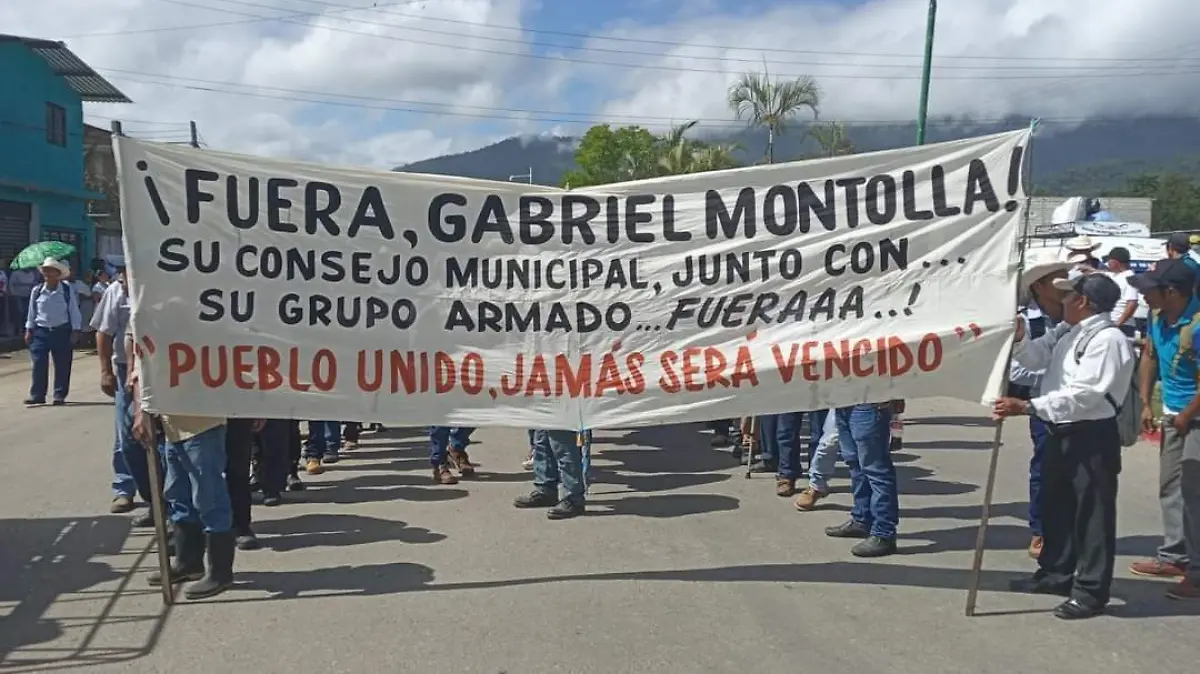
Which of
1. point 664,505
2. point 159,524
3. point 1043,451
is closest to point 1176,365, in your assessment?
point 1043,451

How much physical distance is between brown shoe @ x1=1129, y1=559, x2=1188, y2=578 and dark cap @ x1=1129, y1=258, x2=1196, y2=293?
1.61 m

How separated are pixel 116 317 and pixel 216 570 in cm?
259

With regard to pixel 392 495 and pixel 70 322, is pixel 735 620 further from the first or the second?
pixel 70 322

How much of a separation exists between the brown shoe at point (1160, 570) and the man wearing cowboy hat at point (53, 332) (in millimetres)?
12244

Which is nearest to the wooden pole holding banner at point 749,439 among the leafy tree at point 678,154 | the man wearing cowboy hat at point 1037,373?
the man wearing cowboy hat at point 1037,373

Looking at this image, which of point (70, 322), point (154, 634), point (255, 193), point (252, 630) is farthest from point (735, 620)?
point (70, 322)

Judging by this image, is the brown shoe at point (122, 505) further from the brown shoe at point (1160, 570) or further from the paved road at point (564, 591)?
the brown shoe at point (1160, 570)

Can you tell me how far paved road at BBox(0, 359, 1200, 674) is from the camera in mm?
4414

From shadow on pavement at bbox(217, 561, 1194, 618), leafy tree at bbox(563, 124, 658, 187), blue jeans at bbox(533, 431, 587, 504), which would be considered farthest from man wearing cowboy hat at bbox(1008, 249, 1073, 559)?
leafy tree at bbox(563, 124, 658, 187)

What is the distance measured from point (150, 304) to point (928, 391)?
13.6 feet

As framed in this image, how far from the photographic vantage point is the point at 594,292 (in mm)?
5391

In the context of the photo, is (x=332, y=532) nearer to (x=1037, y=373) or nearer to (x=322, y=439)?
(x=322, y=439)

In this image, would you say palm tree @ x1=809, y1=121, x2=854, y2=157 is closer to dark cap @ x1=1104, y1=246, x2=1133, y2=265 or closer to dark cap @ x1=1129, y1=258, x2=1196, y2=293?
dark cap @ x1=1104, y1=246, x2=1133, y2=265

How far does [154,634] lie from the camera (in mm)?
4684
